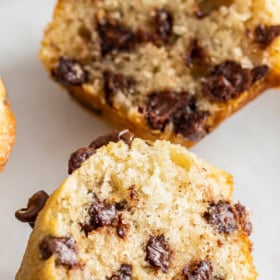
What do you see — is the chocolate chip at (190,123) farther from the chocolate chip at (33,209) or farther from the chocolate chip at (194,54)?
the chocolate chip at (33,209)

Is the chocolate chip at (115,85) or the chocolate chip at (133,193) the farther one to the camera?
→ the chocolate chip at (115,85)

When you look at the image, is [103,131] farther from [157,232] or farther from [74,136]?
[157,232]

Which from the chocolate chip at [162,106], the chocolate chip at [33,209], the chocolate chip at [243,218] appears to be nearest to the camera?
the chocolate chip at [33,209]

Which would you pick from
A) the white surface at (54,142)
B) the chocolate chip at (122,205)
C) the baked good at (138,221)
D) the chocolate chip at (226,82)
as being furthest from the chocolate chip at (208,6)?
the chocolate chip at (122,205)

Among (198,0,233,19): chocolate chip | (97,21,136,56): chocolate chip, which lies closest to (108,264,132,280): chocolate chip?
(97,21,136,56): chocolate chip

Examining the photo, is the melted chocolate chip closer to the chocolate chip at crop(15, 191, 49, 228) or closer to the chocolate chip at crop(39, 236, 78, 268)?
the chocolate chip at crop(15, 191, 49, 228)

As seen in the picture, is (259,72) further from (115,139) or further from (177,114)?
(115,139)

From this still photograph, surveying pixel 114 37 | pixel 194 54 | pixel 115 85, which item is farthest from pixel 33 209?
pixel 194 54
